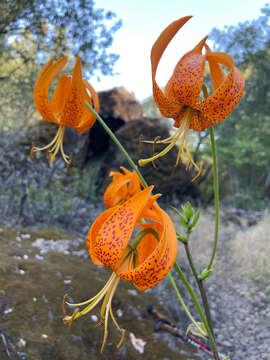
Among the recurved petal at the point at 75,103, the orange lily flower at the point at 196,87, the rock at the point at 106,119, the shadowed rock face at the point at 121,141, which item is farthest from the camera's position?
the rock at the point at 106,119

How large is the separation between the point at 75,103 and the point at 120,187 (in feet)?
0.83

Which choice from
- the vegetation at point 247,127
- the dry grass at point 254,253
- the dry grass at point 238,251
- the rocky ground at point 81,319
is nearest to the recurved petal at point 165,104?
the rocky ground at point 81,319

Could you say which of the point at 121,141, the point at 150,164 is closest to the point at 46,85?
the point at 150,164

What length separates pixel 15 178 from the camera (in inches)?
124

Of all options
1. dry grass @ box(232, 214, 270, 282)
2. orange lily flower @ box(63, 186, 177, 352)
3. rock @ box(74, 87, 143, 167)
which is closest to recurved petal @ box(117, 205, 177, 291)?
orange lily flower @ box(63, 186, 177, 352)

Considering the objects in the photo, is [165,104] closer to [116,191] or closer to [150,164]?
[116,191]

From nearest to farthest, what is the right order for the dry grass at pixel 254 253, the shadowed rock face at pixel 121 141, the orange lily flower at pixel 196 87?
the orange lily flower at pixel 196 87 < the dry grass at pixel 254 253 < the shadowed rock face at pixel 121 141

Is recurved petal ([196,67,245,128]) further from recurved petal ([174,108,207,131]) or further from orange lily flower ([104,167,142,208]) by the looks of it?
orange lily flower ([104,167,142,208])

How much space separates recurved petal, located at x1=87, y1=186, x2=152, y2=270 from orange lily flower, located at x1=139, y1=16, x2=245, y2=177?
120mm

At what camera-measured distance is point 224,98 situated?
0.65 metres

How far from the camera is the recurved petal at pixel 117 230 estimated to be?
482 mm

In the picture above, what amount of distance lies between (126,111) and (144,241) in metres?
4.12

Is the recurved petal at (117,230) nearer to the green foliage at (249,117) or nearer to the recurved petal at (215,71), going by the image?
the recurved petal at (215,71)

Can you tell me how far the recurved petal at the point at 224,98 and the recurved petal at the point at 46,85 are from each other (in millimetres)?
369
